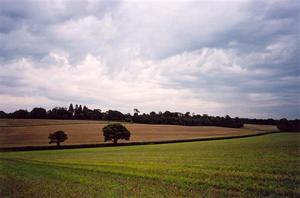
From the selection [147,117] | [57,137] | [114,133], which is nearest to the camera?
[57,137]

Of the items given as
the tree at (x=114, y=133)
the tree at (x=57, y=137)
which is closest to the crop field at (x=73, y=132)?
the tree at (x=57, y=137)

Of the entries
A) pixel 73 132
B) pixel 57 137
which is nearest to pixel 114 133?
pixel 57 137

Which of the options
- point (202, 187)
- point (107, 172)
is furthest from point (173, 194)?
point (107, 172)

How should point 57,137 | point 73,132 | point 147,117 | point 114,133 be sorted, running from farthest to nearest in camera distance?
point 147,117 → point 73,132 → point 114,133 → point 57,137

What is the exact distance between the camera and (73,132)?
84688 mm

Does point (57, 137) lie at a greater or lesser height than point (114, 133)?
lesser

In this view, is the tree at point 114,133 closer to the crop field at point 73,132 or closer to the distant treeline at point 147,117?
the crop field at point 73,132

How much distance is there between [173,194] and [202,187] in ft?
6.42

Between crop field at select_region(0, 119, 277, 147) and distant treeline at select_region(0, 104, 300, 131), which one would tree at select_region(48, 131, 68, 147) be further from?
distant treeline at select_region(0, 104, 300, 131)

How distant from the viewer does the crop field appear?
71.4m

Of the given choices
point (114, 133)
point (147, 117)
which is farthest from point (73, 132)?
point (147, 117)

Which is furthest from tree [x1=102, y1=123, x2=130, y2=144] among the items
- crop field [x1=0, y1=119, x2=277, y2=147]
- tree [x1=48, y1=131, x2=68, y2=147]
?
tree [x1=48, y1=131, x2=68, y2=147]

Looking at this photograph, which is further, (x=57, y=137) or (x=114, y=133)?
(x=114, y=133)

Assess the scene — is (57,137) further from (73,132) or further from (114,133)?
(114,133)
